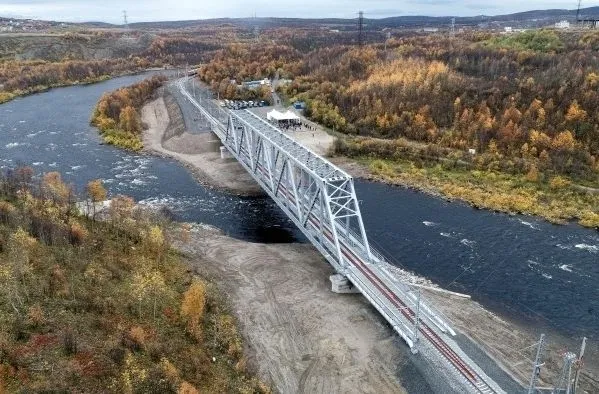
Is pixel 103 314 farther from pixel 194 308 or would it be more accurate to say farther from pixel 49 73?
pixel 49 73

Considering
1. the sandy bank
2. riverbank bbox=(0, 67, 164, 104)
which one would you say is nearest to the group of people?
the sandy bank

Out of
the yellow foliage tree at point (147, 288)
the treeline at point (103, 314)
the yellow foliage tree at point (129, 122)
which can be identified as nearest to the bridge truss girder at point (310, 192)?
the treeline at point (103, 314)

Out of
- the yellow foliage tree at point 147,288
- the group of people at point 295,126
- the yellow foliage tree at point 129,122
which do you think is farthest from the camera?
the yellow foliage tree at point 129,122

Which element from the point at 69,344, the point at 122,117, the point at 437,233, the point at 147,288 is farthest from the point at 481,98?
the point at 69,344

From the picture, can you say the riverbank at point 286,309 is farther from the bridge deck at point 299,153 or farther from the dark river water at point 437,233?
the bridge deck at point 299,153

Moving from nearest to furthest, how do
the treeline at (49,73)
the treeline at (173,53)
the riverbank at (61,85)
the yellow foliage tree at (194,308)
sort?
the yellow foliage tree at (194,308)
the riverbank at (61,85)
the treeline at (49,73)
the treeline at (173,53)

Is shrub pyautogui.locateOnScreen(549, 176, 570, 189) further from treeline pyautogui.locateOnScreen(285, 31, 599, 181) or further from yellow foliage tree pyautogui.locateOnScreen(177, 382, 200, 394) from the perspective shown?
yellow foliage tree pyautogui.locateOnScreen(177, 382, 200, 394)

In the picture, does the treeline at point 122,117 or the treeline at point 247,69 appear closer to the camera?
the treeline at point 122,117
